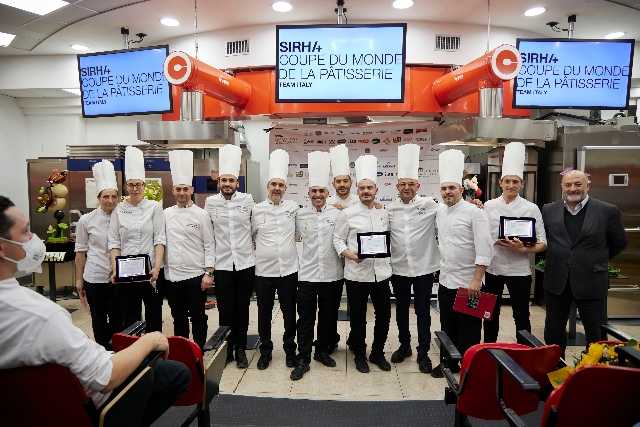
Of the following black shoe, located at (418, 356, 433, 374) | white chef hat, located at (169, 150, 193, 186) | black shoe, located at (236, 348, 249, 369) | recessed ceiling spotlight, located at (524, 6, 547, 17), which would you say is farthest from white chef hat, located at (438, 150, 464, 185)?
recessed ceiling spotlight, located at (524, 6, 547, 17)

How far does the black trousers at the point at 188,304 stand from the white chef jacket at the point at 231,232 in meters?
0.23

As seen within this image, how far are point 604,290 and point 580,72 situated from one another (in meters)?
2.30

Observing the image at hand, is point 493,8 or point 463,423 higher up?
point 493,8

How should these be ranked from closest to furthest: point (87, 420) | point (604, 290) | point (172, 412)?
point (87, 420), point (172, 412), point (604, 290)

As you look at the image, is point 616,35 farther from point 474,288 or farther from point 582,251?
point 474,288

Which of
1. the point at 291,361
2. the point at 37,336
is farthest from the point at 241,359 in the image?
the point at 37,336

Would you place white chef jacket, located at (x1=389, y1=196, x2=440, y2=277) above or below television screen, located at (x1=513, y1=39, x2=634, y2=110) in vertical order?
below

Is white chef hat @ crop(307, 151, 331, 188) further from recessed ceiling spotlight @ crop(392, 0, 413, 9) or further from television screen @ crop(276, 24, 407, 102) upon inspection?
recessed ceiling spotlight @ crop(392, 0, 413, 9)

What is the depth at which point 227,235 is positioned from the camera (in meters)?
3.40

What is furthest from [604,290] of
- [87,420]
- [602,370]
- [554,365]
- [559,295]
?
[87,420]

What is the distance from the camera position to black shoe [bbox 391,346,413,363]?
3516 millimetres

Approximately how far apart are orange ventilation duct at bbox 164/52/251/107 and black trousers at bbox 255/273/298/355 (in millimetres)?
1768

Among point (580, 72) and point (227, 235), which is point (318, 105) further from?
point (580, 72)

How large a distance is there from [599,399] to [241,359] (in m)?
2.58
